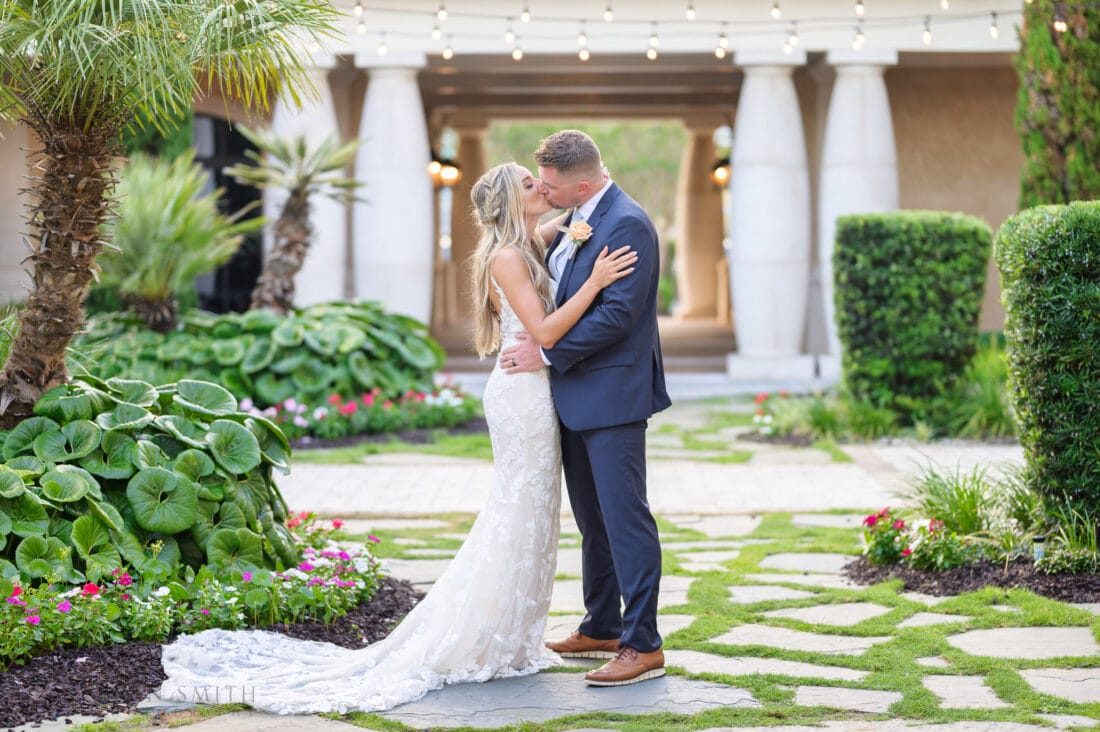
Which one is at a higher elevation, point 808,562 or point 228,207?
point 228,207

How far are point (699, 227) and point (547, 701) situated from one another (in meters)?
22.9

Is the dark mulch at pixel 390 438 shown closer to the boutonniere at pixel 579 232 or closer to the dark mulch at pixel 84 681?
the dark mulch at pixel 84 681

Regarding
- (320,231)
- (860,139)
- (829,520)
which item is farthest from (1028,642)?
(320,231)

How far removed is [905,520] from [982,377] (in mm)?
4750

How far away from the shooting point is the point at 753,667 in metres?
4.47

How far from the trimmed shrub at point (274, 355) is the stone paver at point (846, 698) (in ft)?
23.9

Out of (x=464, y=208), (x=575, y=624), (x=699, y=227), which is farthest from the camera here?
(x=699, y=227)

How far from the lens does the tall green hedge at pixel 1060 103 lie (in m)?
10.7

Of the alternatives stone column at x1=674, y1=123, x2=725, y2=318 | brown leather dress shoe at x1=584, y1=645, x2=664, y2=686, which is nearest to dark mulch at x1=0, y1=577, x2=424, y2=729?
brown leather dress shoe at x1=584, y1=645, x2=664, y2=686

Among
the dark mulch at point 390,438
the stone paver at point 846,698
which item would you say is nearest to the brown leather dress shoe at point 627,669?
the stone paver at point 846,698

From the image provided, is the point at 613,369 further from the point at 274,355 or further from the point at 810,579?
the point at 274,355

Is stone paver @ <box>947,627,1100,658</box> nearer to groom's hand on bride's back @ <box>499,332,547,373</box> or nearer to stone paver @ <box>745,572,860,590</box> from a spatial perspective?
stone paver @ <box>745,572,860,590</box>

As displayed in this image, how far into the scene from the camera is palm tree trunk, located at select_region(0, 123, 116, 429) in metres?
5.03

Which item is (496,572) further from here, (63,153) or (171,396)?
(63,153)
